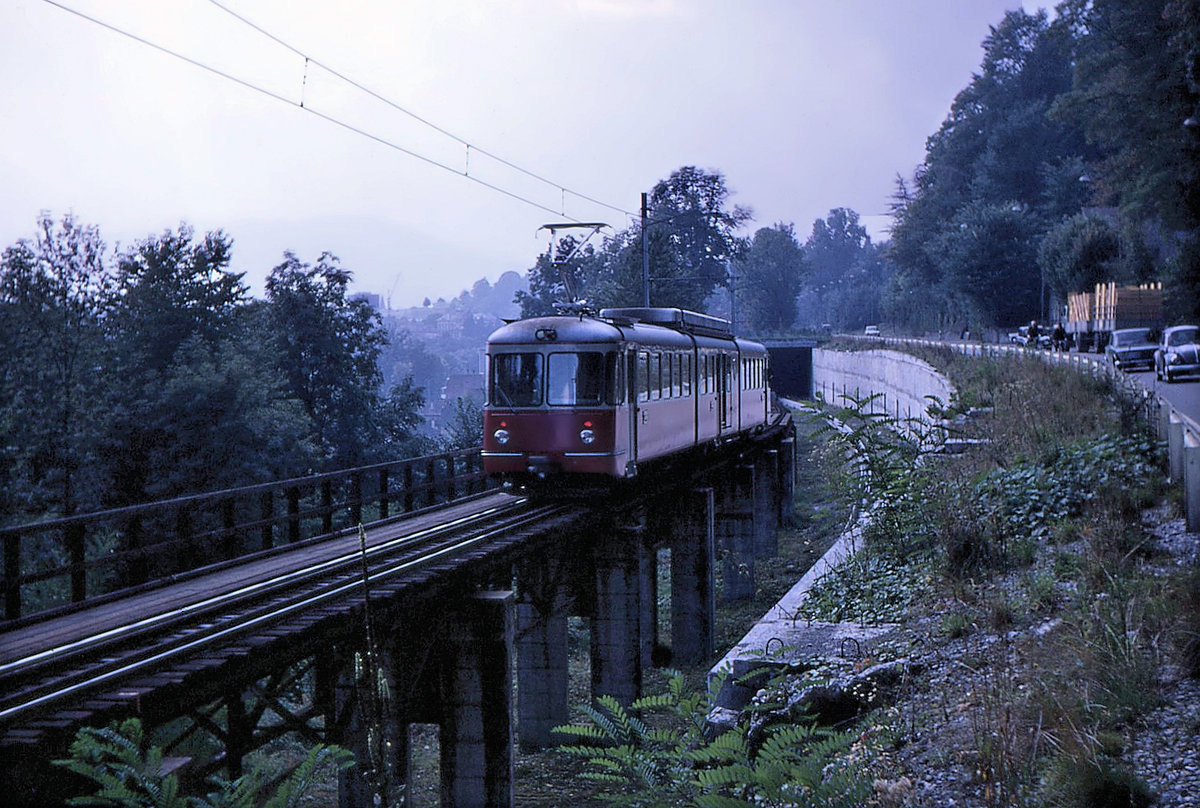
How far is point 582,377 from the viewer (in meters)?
17.1

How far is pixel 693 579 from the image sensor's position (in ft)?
81.9

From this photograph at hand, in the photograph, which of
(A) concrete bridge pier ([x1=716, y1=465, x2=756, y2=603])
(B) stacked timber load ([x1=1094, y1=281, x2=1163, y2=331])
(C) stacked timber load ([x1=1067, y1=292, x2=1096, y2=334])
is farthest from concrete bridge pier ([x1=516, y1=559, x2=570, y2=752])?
(C) stacked timber load ([x1=1067, y1=292, x2=1096, y2=334])

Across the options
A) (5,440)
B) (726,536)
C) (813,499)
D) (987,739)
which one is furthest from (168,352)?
(987,739)

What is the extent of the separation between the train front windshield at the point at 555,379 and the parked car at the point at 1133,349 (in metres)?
26.5

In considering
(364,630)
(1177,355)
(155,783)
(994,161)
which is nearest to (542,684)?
(364,630)

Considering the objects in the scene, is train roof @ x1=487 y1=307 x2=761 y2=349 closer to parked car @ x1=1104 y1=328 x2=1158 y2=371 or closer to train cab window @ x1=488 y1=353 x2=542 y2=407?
train cab window @ x1=488 y1=353 x2=542 y2=407

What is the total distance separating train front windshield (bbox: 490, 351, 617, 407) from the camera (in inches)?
671

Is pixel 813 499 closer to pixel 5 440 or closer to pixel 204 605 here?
pixel 5 440

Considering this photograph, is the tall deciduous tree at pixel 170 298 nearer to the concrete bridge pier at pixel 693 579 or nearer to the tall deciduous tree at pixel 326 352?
the tall deciduous tree at pixel 326 352

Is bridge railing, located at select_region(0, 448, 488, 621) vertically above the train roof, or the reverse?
the train roof

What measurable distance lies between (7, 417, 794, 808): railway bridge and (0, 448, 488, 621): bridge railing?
0.07 m

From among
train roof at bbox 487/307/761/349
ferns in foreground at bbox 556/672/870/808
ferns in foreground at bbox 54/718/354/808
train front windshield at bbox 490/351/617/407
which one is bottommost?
ferns in foreground at bbox 556/672/870/808

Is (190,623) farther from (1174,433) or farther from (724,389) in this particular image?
(724,389)

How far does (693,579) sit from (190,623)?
53.7 ft
